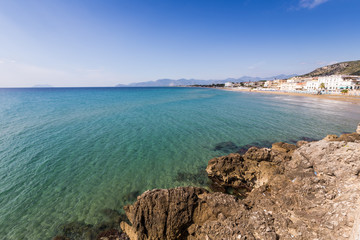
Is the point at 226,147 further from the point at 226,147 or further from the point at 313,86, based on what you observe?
the point at 313,86

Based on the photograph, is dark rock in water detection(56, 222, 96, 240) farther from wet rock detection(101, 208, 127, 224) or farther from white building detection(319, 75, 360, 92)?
white building detection(319, 75, 360, 92)

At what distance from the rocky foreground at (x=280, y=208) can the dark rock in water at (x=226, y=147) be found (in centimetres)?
793

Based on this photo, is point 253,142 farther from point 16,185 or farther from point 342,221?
point 16,185

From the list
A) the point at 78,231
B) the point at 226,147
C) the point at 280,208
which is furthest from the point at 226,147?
the point at 78,231

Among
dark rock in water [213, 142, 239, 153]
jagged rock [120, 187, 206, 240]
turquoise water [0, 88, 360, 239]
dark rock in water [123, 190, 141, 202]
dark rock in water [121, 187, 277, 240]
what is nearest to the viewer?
dark rock in water [121, 187, 277, 240]

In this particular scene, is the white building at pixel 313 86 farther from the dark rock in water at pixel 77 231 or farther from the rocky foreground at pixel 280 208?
the dark rock in water at pixel 77 231

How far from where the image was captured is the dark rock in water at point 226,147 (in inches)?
671

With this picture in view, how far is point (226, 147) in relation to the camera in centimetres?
1778

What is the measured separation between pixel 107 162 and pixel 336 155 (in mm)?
17091

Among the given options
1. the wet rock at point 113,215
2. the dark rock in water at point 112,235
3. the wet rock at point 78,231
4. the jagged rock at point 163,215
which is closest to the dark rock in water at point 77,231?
the wet rock at point 78,231

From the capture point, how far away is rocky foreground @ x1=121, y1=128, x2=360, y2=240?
5.05 meters

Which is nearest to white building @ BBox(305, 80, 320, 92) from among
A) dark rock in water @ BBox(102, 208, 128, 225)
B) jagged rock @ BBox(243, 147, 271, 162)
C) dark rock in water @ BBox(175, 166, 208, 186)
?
jagged rock @ BBox(243, 147, 271, 162)

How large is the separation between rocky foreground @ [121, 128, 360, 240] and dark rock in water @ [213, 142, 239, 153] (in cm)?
793

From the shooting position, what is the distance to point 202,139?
20344 mm
